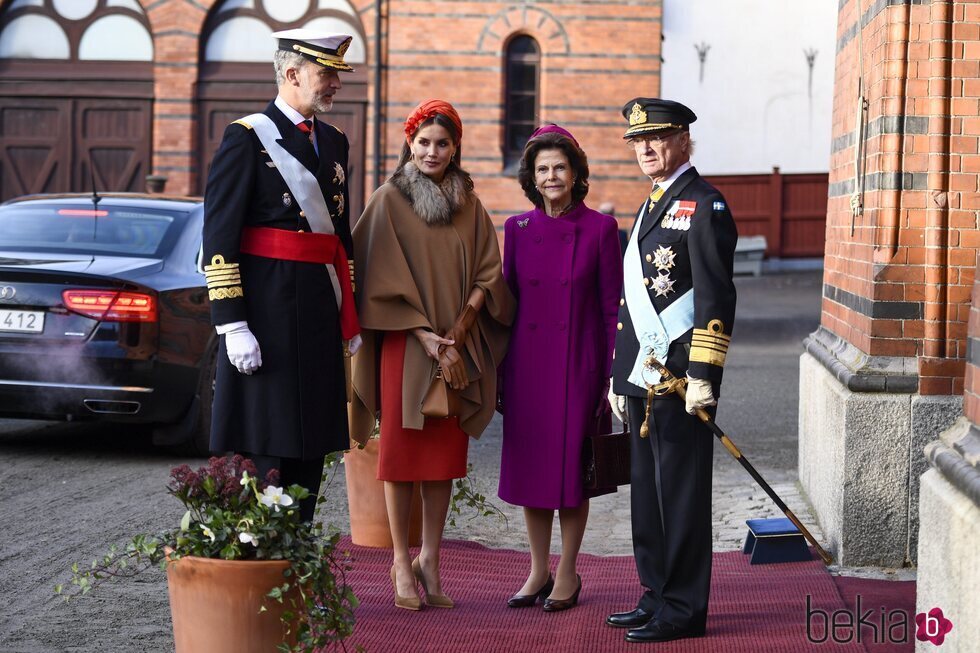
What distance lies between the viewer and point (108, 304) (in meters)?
8.08

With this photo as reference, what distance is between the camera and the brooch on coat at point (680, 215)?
4789 mm

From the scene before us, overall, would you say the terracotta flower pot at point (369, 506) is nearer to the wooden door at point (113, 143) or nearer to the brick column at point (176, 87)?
the brick column at point (176, 87)

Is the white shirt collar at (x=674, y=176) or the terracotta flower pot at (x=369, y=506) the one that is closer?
the white shirt collar at (x=674, y=176)

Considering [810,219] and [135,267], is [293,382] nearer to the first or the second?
[135,267]

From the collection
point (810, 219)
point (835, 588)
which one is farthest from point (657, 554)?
point (810, 219)

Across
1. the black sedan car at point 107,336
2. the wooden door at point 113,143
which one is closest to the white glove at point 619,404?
the black sedan car at point 107,336

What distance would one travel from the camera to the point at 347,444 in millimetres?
4961

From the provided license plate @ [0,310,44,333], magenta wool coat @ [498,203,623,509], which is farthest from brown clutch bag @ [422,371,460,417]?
license plate @ [0,310,44,333]

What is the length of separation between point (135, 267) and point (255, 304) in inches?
151

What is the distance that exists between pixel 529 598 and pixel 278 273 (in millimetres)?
1666

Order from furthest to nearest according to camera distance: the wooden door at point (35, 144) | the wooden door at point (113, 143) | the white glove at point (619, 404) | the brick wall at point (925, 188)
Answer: the wooden door at point (35, 144) → the wooden door at point (113, 143) → the brick wall at point (925, 188) → the white glove at point (619, 404)

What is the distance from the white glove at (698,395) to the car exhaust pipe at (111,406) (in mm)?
4548

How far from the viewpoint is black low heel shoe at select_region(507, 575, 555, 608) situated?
537 cm

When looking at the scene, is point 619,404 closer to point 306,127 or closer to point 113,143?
point 306,127
